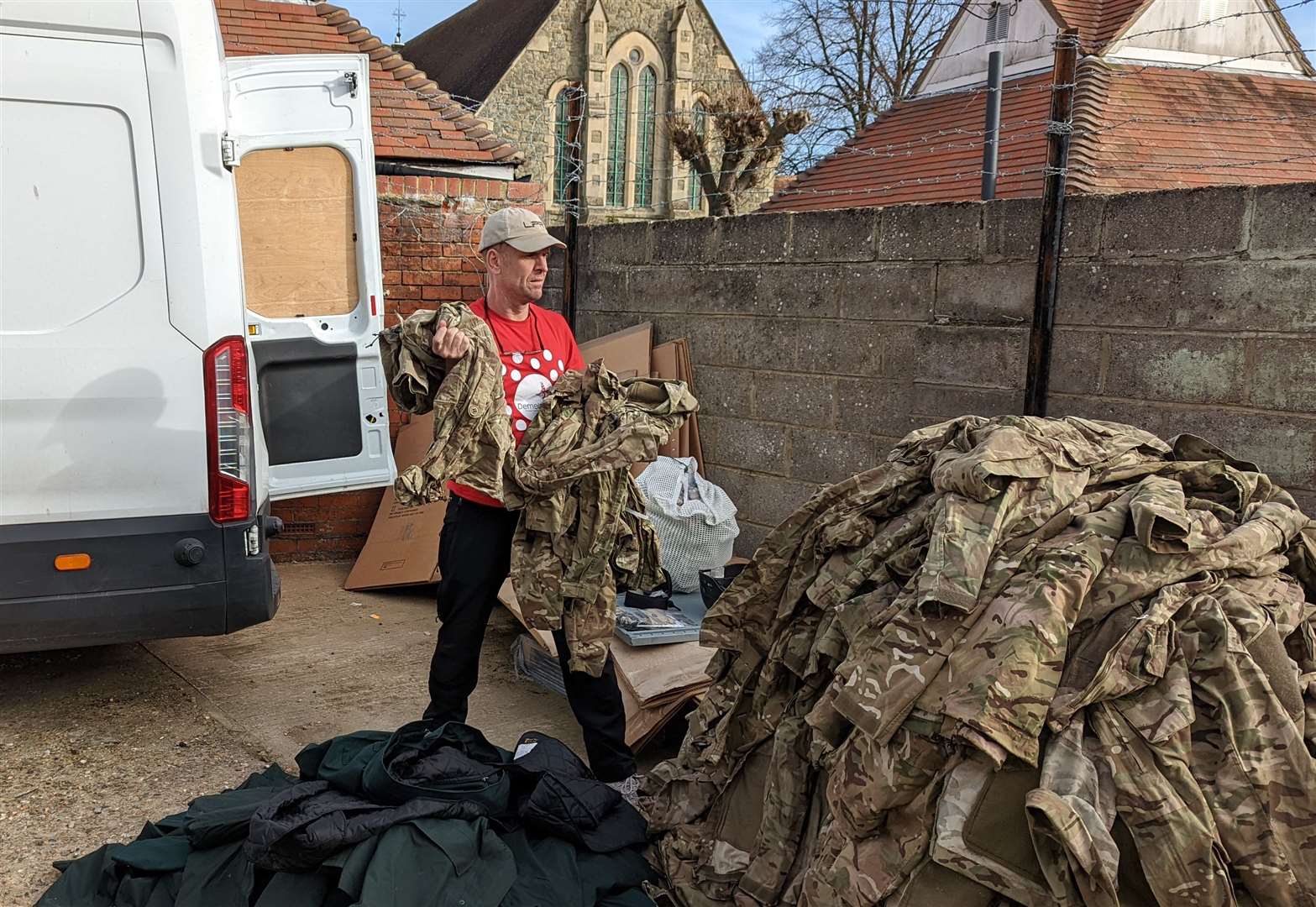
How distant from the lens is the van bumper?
11.3ft

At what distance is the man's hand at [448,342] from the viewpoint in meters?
3.17

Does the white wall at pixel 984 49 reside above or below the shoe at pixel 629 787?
above

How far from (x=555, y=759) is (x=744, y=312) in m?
2.95

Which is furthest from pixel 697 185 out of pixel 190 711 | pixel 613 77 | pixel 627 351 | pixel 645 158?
pixel 190 711

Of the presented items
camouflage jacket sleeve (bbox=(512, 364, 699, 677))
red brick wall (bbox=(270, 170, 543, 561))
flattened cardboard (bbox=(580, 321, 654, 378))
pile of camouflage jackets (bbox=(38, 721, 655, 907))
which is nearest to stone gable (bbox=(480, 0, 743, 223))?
red brick wall (bbox=(270, 170, 543, 561))

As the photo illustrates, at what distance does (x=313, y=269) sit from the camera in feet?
16.7

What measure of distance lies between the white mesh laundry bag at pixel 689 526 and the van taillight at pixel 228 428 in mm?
1756

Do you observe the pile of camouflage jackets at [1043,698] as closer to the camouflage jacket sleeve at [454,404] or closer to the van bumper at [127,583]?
the camouflage jacket sleeve at [454,404]

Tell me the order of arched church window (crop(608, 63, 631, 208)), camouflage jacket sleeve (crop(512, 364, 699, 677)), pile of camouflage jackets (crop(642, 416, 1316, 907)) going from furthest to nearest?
arched church window (crop(608, 63, 631, 208)) < camouflage jacket sleeve (crop(512, 364, 699, 677)) < pile of camouflage jackets (crop(642, 416, 1316, 907))

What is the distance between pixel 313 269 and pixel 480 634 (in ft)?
8.09

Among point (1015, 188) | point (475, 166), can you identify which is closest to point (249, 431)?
point (475, 166)

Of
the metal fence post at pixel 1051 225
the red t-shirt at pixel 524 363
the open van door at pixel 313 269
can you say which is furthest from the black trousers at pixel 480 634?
the metal fence post at pixel 1051 225

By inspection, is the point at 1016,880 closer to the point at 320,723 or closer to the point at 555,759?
the point at 555,759

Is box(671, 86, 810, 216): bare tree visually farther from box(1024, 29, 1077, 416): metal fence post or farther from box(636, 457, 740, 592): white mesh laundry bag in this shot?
box(1024, 29, 1077, 416): metal fence post
